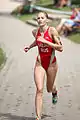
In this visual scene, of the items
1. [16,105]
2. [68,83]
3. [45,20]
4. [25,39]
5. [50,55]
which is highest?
[45,20]

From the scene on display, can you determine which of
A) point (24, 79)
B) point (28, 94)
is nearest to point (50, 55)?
point (28, 94)

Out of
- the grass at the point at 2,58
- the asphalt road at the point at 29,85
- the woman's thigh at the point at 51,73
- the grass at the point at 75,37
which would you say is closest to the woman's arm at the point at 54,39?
the woman's thigh at the point at 51,73

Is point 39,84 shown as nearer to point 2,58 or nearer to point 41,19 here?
point 41,19

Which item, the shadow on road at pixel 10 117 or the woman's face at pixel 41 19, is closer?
the woman's face at pixel 41 19

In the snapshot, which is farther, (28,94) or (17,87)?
(17,87)

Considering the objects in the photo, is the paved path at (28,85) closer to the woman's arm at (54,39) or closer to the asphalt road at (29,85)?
the asphalt road at (29,85)

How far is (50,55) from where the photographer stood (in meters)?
7.65

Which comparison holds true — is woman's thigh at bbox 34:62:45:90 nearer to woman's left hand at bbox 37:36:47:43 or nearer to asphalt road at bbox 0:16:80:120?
woman's left hand at bbox 37:36:47:43

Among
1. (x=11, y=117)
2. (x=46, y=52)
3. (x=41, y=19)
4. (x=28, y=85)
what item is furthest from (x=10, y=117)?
(x=28, y=85)

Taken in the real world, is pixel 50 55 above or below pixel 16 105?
above

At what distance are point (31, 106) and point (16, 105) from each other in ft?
0.89

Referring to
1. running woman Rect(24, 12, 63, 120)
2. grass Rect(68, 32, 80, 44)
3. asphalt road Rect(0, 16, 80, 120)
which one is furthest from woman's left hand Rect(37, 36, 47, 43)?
grass Rect(68, 32, 80, 44)

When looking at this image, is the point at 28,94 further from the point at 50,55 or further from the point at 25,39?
the point at 25,39

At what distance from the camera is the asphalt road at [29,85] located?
8406mm
